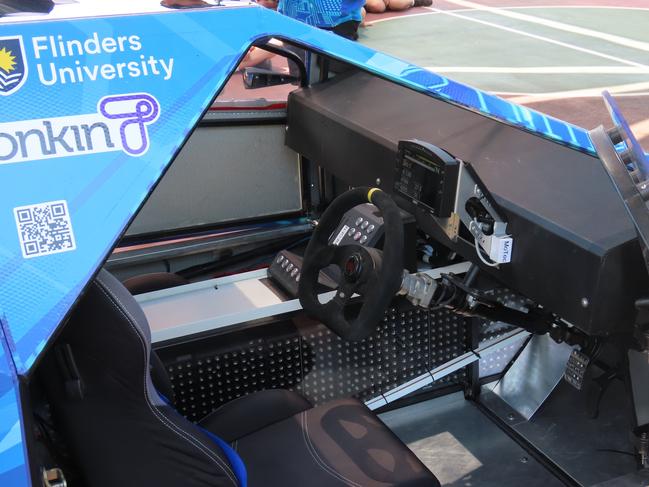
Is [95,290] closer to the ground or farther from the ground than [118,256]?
farther from the ground

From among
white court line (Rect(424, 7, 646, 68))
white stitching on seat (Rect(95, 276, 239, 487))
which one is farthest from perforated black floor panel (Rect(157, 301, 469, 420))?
white court line (Rect(424, 7, 646, 68))

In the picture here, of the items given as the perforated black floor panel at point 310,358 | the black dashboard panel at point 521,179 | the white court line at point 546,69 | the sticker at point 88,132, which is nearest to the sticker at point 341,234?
the black dashboard panel at point 521,179

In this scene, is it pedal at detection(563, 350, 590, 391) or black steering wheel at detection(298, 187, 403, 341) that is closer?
black steering wheel at detection(298, 187, 403, 341)

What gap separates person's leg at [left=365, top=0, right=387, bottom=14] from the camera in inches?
471

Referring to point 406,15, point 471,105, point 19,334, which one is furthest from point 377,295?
point 406,15

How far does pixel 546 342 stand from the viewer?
110 inches

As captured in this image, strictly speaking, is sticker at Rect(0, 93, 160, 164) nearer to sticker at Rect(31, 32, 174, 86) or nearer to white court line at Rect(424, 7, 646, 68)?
sticker at Rect(31, 32, 174, 86)

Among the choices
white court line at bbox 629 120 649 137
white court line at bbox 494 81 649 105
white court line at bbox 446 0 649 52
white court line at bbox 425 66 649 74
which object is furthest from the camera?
white court line at bbox 446 0 649 52

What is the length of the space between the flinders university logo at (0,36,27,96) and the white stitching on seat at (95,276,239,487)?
37 centimetres

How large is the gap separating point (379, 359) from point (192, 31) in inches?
52.5

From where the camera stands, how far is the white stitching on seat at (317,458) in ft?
5.82

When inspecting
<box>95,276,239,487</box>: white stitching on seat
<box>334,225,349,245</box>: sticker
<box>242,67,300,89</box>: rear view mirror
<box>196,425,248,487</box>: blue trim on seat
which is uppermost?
<box>242,67,300,89</box>: rear view mirror

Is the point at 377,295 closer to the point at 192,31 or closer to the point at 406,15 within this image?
the point at 192,31

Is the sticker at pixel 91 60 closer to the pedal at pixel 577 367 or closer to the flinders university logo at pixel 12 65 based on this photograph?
the flinders university logo at pixel 12 65
